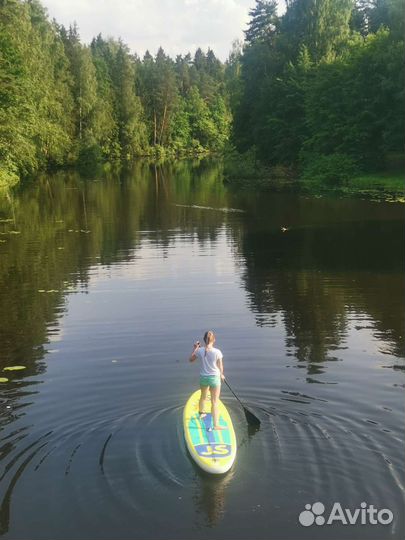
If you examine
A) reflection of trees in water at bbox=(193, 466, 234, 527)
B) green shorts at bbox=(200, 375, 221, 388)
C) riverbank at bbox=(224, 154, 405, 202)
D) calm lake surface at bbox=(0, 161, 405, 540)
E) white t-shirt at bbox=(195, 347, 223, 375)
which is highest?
riverbank at bbox=(224, 154, 405, 202)

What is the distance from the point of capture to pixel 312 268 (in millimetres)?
24719

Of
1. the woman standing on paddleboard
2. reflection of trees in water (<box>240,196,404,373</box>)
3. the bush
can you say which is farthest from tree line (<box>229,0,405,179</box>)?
the woman standing on paddleboard

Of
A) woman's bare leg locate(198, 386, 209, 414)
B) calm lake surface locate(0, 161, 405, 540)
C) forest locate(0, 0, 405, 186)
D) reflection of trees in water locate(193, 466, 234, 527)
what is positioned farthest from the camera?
forest locate(0, 0, 405, 186)

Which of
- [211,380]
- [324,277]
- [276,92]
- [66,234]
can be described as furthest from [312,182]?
[211,380]

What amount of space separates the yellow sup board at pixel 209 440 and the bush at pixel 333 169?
49847mm

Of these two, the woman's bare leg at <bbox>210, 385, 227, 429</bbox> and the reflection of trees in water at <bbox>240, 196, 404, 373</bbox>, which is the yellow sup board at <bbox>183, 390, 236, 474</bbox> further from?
the reflection of trees in water at <bbox>240, 196, 404, 373</bbox>

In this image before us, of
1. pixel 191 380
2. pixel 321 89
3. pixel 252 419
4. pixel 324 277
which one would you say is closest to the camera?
pixel 252 419

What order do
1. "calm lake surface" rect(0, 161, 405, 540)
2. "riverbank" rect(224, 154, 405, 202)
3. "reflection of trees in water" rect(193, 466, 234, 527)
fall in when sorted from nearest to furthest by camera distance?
"reflection of trees in water" rect(193, 466, 234, 527) → "calm lake surface" rect(0, 161, 405, 540) → "riverbank" rect(224, 154, 405, 202)

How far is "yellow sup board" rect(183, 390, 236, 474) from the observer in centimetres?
961

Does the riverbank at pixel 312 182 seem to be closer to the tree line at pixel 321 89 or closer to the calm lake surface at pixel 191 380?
the tree line at pixel 321 89

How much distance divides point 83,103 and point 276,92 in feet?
121

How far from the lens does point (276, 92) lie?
231 ft

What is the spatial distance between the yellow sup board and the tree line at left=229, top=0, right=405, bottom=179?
145ft

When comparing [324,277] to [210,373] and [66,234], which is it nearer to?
[210,373]
